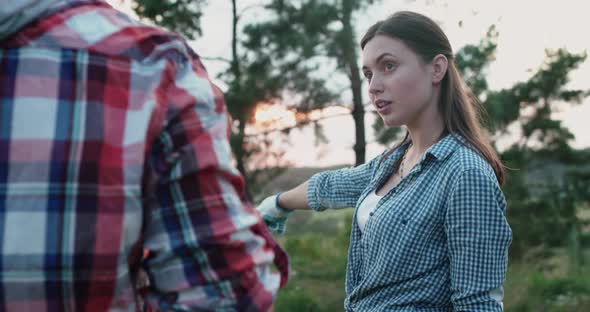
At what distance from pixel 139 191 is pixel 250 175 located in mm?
7041

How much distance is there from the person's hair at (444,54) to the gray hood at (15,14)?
4.14 ft

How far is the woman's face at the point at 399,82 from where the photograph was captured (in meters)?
1.81

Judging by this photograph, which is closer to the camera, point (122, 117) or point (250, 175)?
point (122, 117)

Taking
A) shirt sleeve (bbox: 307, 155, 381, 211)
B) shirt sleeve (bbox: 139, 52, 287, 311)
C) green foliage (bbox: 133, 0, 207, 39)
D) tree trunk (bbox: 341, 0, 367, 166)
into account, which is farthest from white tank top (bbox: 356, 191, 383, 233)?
tree trunk (bbox: 341, 0, 367, 166)

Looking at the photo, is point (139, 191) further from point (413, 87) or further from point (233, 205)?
point (413, 87)

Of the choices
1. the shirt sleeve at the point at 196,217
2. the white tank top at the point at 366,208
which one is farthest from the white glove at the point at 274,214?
the shirt sleeve at the point at 196,217

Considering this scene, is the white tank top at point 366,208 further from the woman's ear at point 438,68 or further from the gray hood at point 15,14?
the gray hood at point 15,14

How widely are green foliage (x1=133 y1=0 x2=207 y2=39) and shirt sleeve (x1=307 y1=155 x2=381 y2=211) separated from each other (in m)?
4.33

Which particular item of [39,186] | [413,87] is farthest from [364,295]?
[39,186]

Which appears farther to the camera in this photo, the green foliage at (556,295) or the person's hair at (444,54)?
the green foliage at (556,295)

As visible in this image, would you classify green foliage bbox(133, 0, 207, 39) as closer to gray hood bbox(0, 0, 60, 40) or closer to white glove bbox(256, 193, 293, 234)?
white glove bbox(256, 193, 293, 234)

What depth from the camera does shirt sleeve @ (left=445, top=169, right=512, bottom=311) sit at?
4.94 feet

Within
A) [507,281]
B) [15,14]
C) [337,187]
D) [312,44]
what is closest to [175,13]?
[312,44]

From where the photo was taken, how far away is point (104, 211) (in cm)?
74
